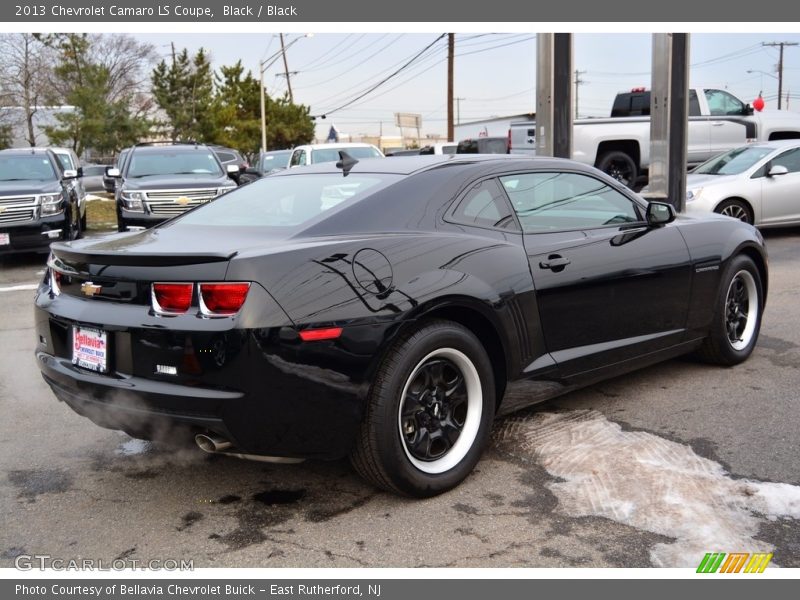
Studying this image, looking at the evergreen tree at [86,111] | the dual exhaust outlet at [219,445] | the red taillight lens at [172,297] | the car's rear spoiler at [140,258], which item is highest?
the evergreen tree at [86,111]

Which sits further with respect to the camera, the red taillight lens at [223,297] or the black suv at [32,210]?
the black suv at [32,210]

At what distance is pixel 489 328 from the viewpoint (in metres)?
4.04

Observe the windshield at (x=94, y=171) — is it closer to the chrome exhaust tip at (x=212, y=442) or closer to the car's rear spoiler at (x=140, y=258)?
the car's rear spoiler at (x=140, y=258)

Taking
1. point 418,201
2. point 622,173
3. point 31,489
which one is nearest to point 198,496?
point 31,489

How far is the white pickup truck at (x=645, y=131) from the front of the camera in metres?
16.8

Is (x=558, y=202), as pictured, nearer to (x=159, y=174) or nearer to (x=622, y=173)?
(x=159, y=174)

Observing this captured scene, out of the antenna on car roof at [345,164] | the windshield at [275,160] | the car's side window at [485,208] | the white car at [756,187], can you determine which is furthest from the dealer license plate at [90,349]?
the windshield at [275,160]

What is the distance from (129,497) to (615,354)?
8.75ft

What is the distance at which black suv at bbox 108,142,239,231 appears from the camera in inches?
512

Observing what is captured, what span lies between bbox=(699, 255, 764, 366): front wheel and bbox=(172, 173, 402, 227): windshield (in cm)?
261

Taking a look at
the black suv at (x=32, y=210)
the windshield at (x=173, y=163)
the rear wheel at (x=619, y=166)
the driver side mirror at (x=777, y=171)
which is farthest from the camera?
the rear wheel at (x=619, y=166)

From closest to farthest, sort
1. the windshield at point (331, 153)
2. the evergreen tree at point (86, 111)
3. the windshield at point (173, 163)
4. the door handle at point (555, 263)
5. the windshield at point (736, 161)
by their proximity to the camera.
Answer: the door handle at point (555, 263) → the windshield at point (736, 161) → the windshield at point (173, 163) → the windshield at point (331, 153) → the evergreen tree at point (86, 111)

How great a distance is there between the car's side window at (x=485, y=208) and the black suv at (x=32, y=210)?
9704 millimetres

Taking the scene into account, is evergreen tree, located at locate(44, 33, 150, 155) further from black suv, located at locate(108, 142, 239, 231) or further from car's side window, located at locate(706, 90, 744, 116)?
car's side window, located at locate(706, 90, 744, 116)
